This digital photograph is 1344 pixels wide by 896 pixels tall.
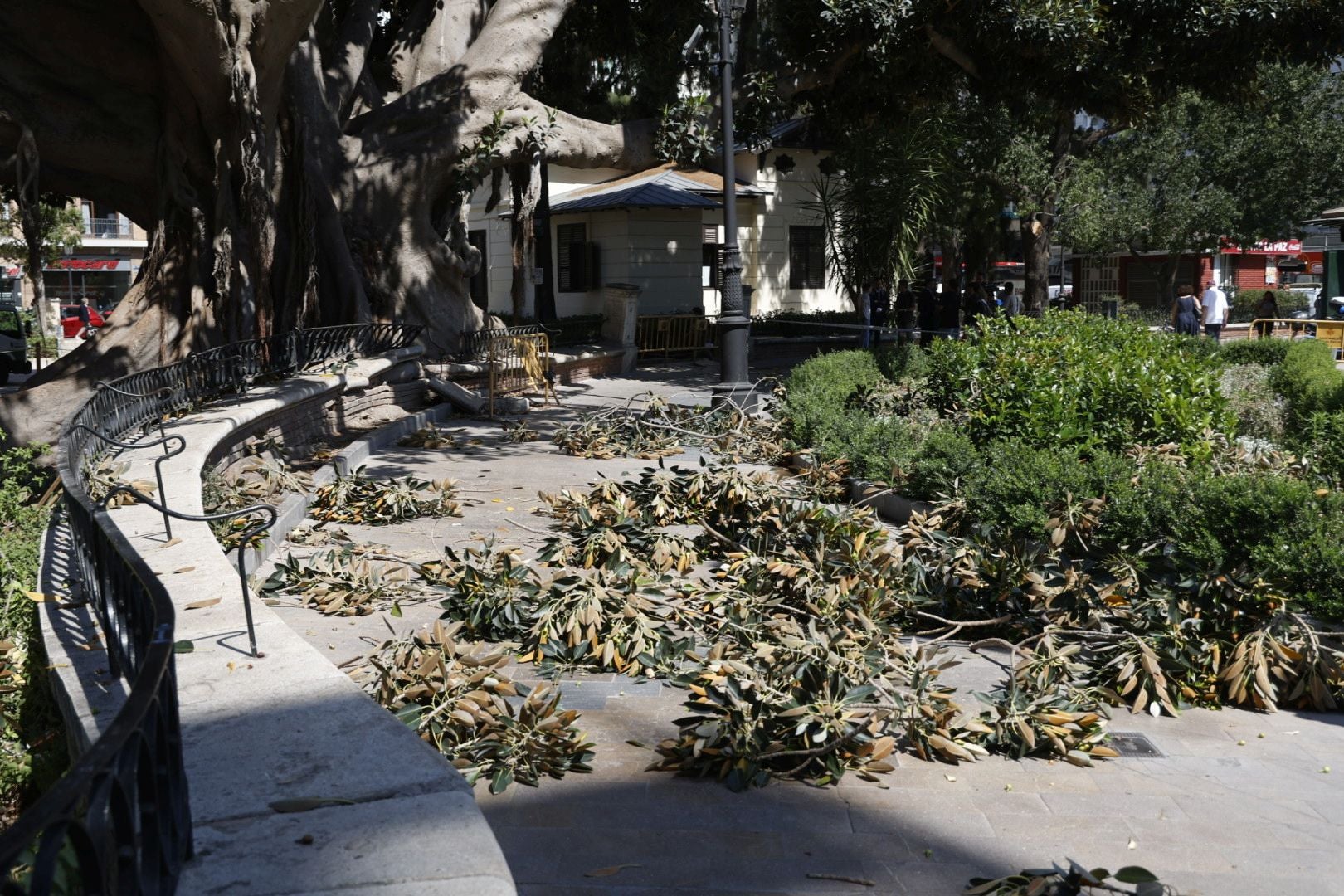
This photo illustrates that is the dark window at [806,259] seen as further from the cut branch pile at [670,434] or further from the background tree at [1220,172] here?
the cut branch pile at [670,434]

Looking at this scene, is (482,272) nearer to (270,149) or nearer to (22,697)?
(270,149)

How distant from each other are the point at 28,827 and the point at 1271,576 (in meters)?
5.36

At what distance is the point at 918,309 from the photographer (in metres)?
23.9

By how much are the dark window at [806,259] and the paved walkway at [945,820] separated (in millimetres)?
28247

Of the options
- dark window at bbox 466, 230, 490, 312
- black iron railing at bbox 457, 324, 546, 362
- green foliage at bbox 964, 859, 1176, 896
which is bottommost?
green foliage at bbox 964, 859, 1176, 896

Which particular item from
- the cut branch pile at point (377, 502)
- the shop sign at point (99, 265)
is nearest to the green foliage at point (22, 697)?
the cut branch pile at point (377, 502)

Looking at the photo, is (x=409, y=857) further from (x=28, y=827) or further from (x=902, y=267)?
(x=902, y=267)

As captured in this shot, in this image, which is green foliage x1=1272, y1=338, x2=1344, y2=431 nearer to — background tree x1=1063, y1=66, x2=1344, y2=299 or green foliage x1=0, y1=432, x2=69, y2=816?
green foliage x1=0, y1=432, x2=69, y2=816

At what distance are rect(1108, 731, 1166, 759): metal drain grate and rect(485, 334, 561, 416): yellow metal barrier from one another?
11.7 metres

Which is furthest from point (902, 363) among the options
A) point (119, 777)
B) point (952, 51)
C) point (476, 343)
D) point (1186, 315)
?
point (119, 777)

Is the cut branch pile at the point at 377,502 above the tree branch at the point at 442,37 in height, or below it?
below

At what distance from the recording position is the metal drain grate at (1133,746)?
4.93 metres

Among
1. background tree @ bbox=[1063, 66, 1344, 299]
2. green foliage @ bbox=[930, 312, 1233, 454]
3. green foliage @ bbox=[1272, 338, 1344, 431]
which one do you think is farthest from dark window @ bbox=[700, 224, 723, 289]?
green foliage @ bbox=[930, 312, 1233, 454]

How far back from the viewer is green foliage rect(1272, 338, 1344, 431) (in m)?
11.4
